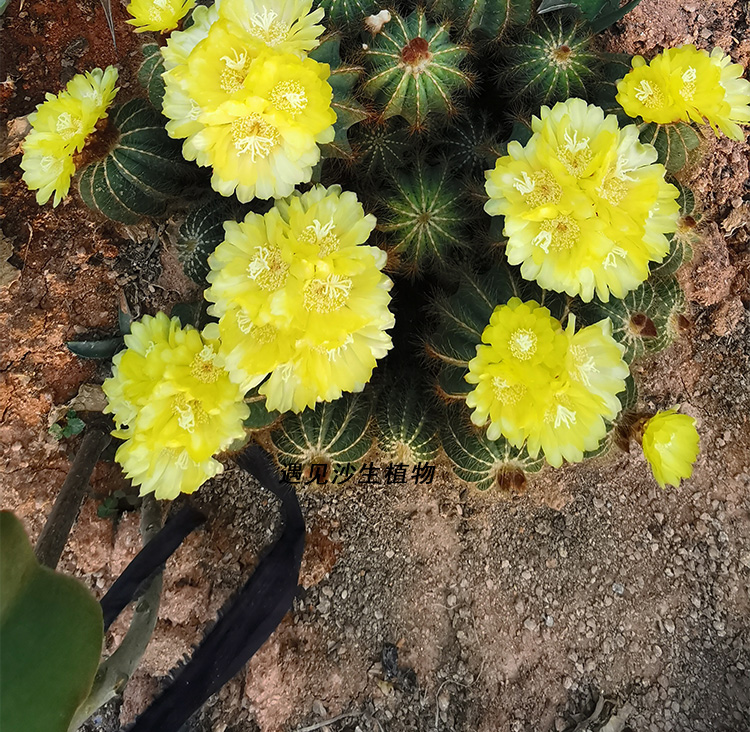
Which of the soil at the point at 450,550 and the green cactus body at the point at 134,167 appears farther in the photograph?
the soil at the point at 450,550

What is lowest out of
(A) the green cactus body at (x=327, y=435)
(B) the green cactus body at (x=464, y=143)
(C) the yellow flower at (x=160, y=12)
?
(A) the green cactus body at (x=327, y=435)

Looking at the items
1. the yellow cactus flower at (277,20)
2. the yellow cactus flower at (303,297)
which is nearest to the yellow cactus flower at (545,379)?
the yellow cactus flower at (303,297)

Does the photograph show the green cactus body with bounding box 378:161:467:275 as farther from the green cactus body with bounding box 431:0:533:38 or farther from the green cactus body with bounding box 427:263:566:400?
the green cactus body with bounding box 431:0:533:38

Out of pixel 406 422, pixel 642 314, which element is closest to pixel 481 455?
pixel 406 422

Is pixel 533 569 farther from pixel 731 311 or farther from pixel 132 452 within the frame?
pixel 132 452

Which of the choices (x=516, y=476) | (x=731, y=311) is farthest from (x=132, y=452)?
(x=731, y=311)

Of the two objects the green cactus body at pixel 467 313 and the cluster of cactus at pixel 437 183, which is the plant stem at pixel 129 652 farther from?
the green cactus body at pixel 467 313
